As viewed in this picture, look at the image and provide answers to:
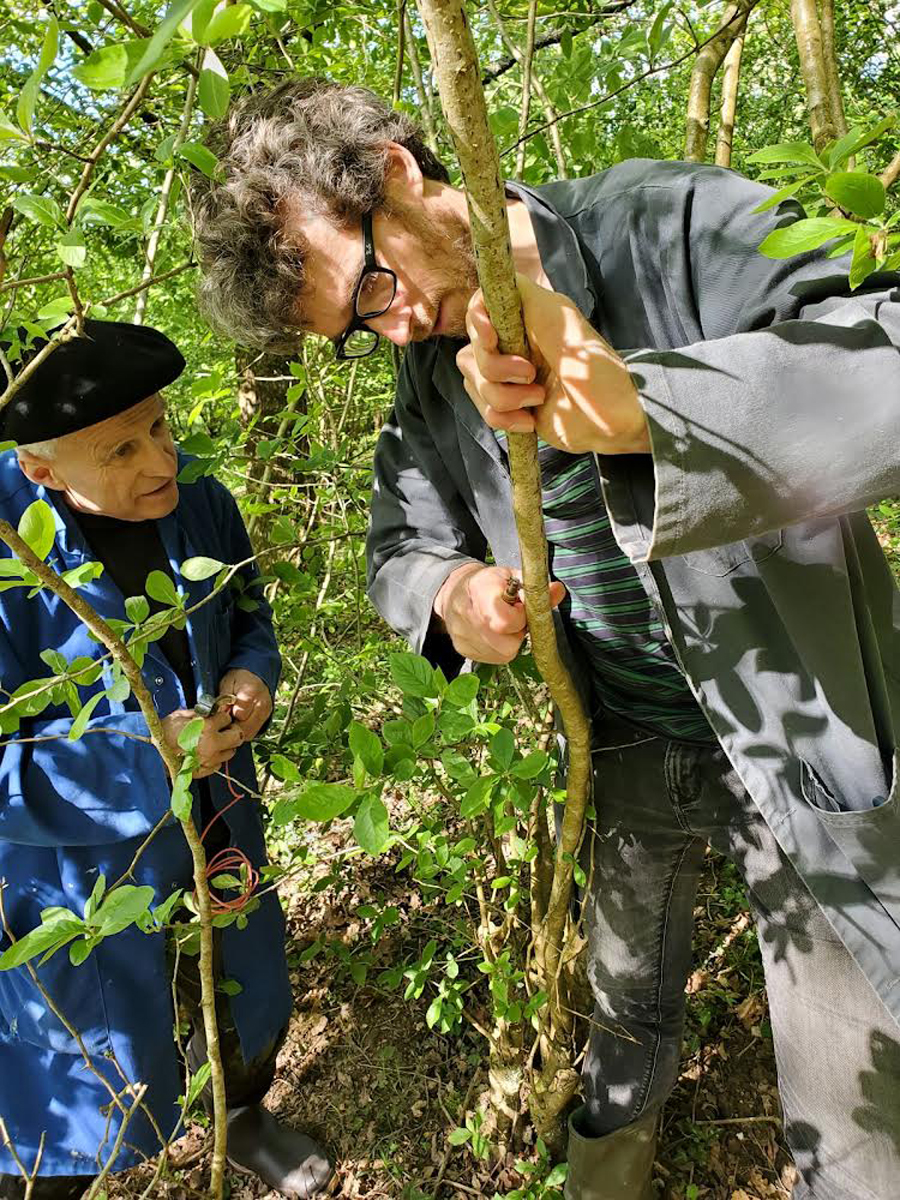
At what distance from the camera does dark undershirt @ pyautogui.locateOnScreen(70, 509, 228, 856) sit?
210cm

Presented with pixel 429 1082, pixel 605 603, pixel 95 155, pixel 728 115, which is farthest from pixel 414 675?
pixel 728 115

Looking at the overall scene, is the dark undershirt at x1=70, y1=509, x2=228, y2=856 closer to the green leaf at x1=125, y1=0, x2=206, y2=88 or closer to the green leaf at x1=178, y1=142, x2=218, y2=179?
the green leaf at x1=178, y1=142, x2=218, y2=179

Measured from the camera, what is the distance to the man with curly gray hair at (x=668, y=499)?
100cm

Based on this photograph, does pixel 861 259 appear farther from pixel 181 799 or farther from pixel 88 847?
pixel 88 847

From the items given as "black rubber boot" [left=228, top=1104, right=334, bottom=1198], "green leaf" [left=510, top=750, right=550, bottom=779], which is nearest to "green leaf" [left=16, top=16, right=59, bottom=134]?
"green leaf" [left=510, top=750, right=550, bottom=779]

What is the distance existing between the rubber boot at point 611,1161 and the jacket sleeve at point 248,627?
138cm

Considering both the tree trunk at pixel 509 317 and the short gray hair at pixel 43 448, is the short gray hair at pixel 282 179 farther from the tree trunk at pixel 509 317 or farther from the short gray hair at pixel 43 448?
the tree trunk at pixel 509 317

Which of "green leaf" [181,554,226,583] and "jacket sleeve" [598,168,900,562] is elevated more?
"jacket sleeve" [598,168,900,562]

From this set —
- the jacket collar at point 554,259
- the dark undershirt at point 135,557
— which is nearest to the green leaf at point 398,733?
the jacket collar at point 554,259

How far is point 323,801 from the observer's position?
110 cm

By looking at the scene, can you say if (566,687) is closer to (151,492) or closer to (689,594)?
(689,594)

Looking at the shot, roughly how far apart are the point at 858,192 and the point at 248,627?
6.30 ft

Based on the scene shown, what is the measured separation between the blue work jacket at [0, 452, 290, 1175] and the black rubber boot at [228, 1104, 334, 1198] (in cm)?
41

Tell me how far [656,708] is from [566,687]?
380 millimetres
